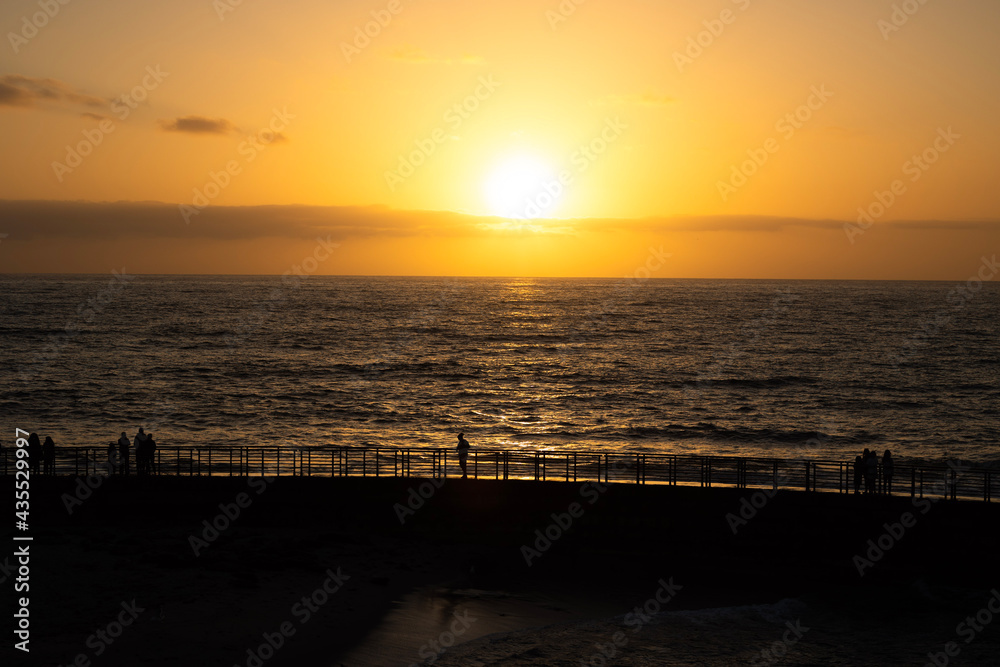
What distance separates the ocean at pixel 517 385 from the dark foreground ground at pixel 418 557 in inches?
677

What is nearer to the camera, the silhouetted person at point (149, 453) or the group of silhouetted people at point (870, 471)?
the group of silhouetted people at point (870, 471)

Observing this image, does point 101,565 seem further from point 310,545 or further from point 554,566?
point 554,566

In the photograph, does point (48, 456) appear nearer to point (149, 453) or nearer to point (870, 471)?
point (149, 453)

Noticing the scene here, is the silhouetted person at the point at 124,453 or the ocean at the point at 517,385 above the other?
the ocean at the point at 517,385

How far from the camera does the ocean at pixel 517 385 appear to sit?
42.6 m

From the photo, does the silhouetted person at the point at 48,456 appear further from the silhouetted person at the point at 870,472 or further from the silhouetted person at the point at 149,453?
the silhouetted person at the point at 870,472

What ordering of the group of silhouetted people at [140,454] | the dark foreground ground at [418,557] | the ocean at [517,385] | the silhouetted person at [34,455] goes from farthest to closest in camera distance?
the ocean at [517,385]
the silhouetted person at [34,455]
the group of silhouetted people at [140,454]
the dark foreground ground at [418,557]

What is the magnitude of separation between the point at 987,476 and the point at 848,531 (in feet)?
13.3

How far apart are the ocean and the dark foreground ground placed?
56.4 ft

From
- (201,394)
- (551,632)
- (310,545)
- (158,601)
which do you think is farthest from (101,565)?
(201,394)

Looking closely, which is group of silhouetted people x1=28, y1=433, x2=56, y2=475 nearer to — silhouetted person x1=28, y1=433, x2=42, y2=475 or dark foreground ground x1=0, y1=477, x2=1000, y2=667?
silhouetted person x1=28, y1=433, x2=42, y2=475

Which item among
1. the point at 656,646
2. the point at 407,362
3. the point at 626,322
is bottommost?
the point at 656,646

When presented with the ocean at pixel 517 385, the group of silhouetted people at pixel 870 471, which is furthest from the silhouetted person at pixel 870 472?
the ocean at pixel 517 385

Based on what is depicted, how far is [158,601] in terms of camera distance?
16.8m
